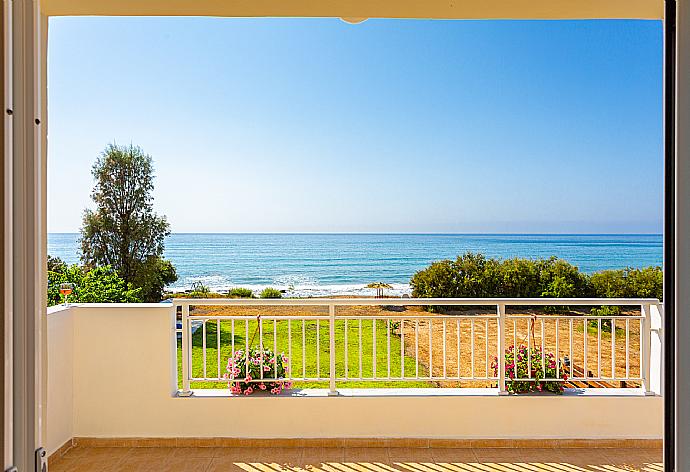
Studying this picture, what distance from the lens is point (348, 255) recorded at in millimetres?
18844

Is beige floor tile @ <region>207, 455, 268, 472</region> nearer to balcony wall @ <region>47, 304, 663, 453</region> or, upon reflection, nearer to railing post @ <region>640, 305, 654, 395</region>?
balcony wall @ <region>47, 304, 663, 453</region>

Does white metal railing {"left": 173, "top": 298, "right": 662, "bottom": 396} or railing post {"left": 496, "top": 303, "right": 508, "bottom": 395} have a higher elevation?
railing post {"left": 496, "top": 303, "right": 508, "bottom": 395}

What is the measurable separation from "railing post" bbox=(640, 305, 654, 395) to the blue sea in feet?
44.3

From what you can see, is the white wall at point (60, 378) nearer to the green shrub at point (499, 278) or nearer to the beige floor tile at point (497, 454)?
the beige floor tile at point (497, 454)

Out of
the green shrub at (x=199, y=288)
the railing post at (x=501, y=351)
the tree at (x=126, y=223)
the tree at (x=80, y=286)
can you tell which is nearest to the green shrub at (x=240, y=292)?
the green shrub at (x=199, y=288)

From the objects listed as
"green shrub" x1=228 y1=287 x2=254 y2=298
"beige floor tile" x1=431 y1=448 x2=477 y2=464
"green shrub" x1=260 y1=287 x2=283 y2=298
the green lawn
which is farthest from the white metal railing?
"green shrub" x1=228 y1=287 x2=254 y2=298

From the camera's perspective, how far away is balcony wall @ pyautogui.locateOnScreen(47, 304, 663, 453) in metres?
4.09

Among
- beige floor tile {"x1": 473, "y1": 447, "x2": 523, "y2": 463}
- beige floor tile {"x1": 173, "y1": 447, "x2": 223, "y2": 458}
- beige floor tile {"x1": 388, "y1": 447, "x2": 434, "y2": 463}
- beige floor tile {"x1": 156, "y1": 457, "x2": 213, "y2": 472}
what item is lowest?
beige floor tile {"x1": 473, "y1": 447, "x2": 523, "y2": 463}

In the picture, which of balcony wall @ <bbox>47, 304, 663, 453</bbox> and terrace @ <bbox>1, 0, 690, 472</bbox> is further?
balcony wall @ <bbox>47, 304, 663, 453</bbox>

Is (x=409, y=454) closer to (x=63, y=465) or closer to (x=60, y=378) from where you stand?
(x=63, y=465)
